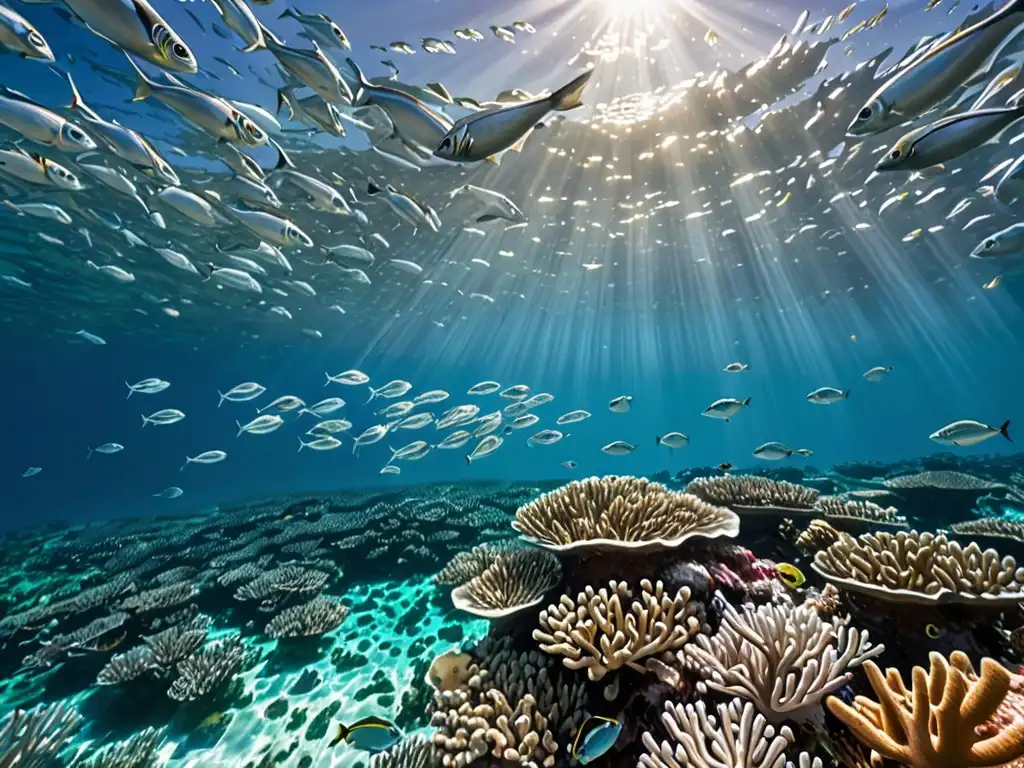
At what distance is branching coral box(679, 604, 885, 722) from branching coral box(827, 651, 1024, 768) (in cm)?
37

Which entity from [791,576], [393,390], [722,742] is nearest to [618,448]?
[393,390]

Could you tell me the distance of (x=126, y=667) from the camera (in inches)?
194

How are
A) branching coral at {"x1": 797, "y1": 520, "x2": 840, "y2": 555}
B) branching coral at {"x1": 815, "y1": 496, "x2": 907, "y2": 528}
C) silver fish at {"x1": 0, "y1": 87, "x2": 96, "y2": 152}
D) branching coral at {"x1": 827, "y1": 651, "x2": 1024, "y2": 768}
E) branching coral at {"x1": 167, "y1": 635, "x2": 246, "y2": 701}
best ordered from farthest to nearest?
branching coral at {"x1": 815, "y1": 496, "x2": 907, "y2": 528}
branching coral at {"x1": 167, "y1": 635, "x2": 246, "y2": 701}
branching coral at {"x1": 797, "y1": 520, "x2": 840, "y2": 555}
silver fish at {"x1": 0, "y1": 87, "x2": 96, "y2": 152}
branching coral at {"x1": 827, "y1": 651, "x2": 1024, "y2": 768}

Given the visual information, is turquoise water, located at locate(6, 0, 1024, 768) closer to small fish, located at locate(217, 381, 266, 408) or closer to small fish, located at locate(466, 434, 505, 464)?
small fish, located at locate(217, 381, 266, 408)

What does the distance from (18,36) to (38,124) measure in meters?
0.67

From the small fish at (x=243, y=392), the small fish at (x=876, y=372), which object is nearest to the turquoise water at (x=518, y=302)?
the small fish at (x=243, y=392)

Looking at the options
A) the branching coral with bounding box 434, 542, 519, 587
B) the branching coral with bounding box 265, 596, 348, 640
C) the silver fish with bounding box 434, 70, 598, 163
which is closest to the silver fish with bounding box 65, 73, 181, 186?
the silver fish with bounding box 434, 70, 598, 163

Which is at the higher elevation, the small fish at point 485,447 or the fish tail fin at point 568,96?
the fish tail fin at point 568,96

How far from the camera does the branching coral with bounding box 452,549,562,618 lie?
3.57m

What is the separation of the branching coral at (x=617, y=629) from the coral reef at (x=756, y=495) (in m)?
2.18

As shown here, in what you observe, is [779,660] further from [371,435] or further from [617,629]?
[371,435]

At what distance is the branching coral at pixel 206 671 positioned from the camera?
4.56 meters

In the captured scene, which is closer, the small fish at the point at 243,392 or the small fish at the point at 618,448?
the small fish at the point at 243,392

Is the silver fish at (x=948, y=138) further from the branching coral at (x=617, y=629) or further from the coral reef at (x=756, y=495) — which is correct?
the coral reef at (x=756, y=495)
